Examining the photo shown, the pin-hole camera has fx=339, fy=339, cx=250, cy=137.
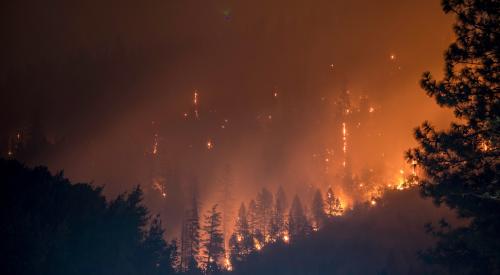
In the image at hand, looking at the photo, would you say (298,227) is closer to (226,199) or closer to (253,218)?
(253,218)

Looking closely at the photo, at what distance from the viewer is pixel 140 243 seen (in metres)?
31.7

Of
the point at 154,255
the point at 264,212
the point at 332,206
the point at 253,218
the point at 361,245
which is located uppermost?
the point at 332,206

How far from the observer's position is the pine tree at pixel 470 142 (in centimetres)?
1132

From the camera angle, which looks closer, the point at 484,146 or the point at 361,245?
the point at 484,146

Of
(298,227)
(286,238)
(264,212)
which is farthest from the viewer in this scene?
(264,212)

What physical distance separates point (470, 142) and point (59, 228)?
790 inches

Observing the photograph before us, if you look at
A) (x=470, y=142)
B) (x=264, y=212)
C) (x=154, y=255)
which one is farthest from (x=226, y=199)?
(x=470, y=142)

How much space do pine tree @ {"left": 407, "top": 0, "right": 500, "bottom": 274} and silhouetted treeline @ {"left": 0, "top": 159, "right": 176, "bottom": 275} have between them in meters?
17.7

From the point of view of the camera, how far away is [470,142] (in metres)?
11.8

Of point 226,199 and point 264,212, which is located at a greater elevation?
point 226,199

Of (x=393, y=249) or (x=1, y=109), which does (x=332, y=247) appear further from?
(x=1, y=109)

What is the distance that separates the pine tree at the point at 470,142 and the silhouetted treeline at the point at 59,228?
1765 cm

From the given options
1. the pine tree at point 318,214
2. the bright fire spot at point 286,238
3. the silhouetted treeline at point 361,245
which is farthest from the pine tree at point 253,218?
the silhouetted treeline at point 361,245

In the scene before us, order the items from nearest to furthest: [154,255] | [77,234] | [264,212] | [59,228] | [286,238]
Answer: [59,228] → [77,234] → [154,255] → [286,238] → [264,212]
